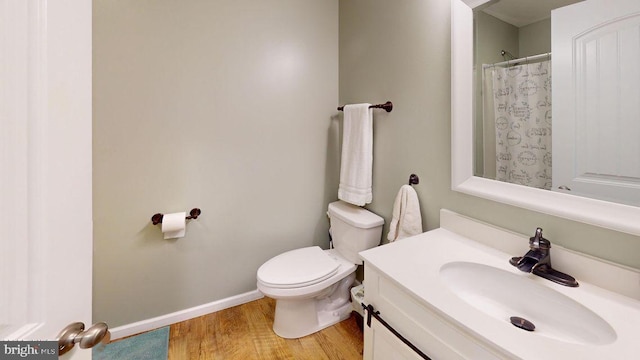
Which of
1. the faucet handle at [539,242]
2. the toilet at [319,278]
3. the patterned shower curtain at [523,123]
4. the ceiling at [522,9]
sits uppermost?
the ceiling at [522,9]

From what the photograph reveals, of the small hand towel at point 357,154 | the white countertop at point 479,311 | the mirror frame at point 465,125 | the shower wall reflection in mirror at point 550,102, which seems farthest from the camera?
the small hand towel at point 357,154

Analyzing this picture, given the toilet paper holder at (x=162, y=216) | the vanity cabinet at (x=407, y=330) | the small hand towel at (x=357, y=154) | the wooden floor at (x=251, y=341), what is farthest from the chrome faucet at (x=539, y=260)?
the toilet paper holder at (x=162, y=216)

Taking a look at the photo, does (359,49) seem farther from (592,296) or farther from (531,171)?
(592,296)

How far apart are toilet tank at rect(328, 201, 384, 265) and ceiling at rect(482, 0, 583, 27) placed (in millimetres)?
1176

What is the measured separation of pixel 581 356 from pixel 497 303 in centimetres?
39

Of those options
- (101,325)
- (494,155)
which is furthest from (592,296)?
(101,325)

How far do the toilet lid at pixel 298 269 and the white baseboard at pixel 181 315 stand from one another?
1.71 ft

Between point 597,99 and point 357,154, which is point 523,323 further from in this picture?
point 357,154

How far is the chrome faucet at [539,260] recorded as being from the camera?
2.99 ft

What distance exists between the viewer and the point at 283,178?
6.78ft
